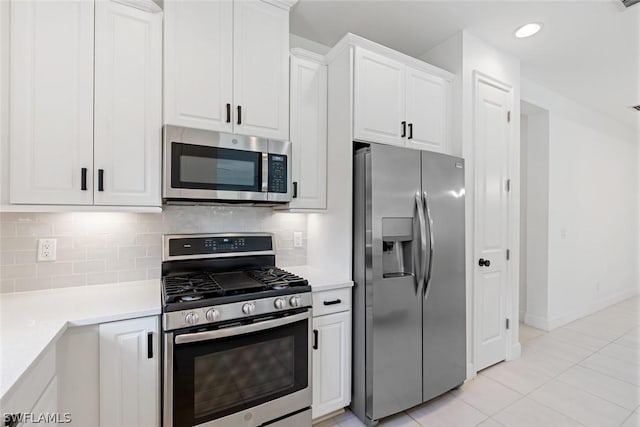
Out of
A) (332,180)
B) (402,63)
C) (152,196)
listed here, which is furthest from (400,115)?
(152,196)

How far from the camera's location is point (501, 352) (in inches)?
111

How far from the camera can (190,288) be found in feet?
5.24

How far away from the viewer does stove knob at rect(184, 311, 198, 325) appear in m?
1.45

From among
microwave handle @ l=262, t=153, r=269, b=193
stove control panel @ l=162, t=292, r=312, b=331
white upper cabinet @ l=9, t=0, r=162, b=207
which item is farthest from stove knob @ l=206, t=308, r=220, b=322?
microwave handle @ l=262, t=153, r=269, b=193

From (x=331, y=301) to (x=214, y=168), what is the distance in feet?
3.63

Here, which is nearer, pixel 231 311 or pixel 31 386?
pixel 31 386

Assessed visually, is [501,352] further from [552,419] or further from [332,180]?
[332,180]

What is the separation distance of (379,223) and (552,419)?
177 centimetres

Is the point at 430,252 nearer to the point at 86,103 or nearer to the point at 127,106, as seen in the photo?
the point at 127,106

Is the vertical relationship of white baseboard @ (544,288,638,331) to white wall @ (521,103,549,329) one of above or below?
below

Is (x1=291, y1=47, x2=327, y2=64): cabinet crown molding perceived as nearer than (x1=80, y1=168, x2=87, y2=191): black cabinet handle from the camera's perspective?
No

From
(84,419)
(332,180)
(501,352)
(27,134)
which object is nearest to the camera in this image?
(84,419)

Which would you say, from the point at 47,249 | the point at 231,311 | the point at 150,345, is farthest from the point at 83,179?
the point at 231,311

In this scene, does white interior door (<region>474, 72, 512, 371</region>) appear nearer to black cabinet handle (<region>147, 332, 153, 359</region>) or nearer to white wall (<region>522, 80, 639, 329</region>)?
white wall (<region>522, 80, 639, 329</region>)
